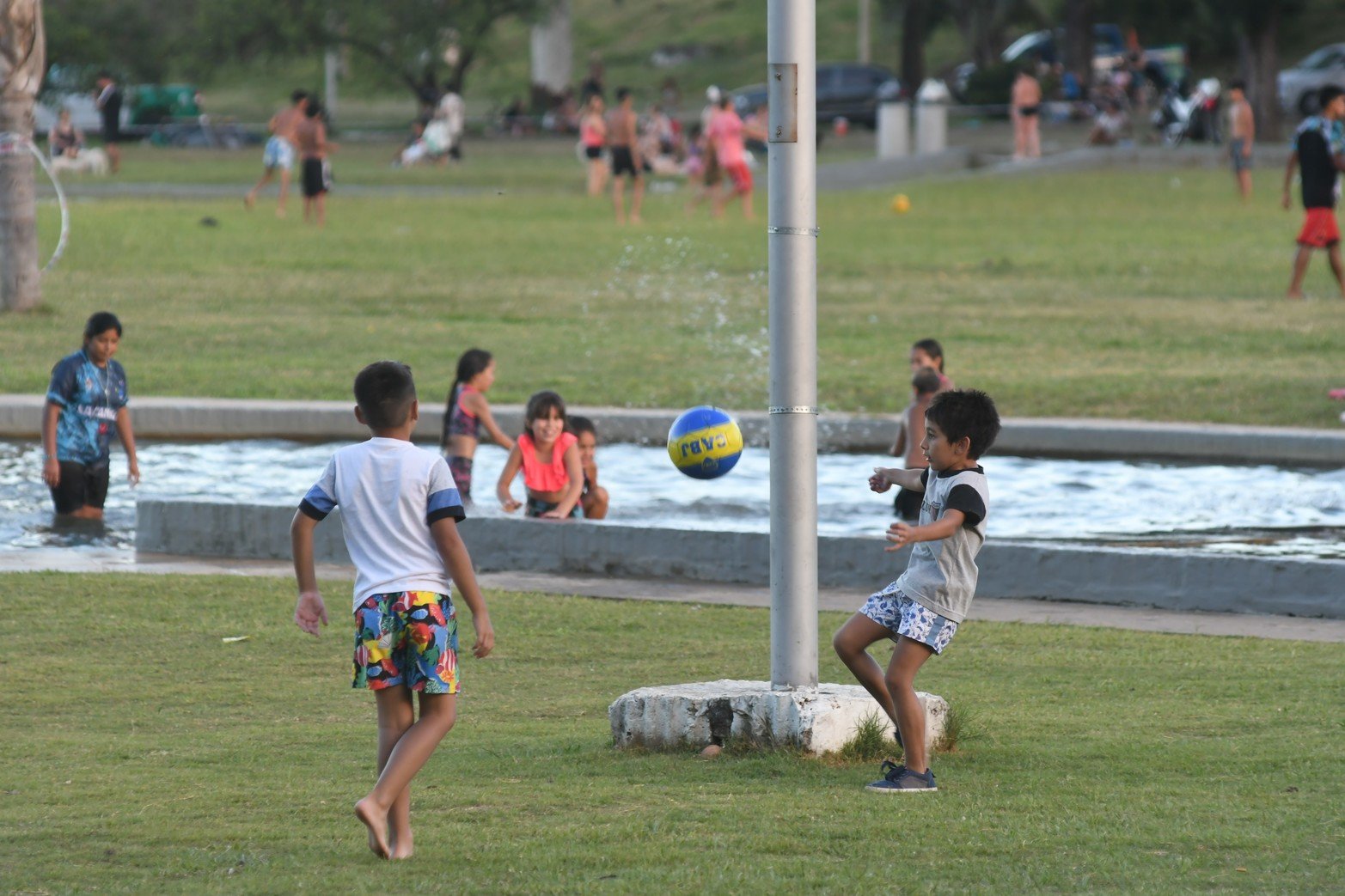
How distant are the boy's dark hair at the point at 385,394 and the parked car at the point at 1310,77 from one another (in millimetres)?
49716

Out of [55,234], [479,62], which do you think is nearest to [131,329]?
[55,234]

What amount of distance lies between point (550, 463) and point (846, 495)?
247 cm

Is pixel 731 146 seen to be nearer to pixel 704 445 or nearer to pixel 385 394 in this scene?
pixel 704 445

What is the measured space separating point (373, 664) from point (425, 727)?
0.21 metres

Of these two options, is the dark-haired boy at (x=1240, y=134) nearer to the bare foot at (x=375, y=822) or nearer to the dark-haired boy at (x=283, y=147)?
the dark-haired boy at (x=283, y=147)

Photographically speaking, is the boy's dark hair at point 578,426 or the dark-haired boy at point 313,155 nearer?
the boy's dark hair at point 578,426

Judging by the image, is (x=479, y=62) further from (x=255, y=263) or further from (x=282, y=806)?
(x=282, y=806)

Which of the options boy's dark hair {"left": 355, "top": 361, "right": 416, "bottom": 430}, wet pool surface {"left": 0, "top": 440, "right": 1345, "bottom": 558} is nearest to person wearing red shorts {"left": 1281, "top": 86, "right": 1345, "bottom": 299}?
wet pool surface {"left": 0, "top": 440, "right": 1345, "bottom": 558}

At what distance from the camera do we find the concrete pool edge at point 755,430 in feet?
45.0

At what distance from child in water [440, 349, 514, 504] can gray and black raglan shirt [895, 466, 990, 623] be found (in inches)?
238

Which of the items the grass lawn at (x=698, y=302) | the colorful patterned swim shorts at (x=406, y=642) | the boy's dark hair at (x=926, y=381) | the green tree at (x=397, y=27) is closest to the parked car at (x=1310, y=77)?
the grass lawn at (x=698, y=302)

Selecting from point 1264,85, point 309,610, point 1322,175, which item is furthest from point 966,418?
point 1264,85

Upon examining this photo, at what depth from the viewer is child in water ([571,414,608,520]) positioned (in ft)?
38.4

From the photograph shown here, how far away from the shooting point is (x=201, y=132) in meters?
55.2
